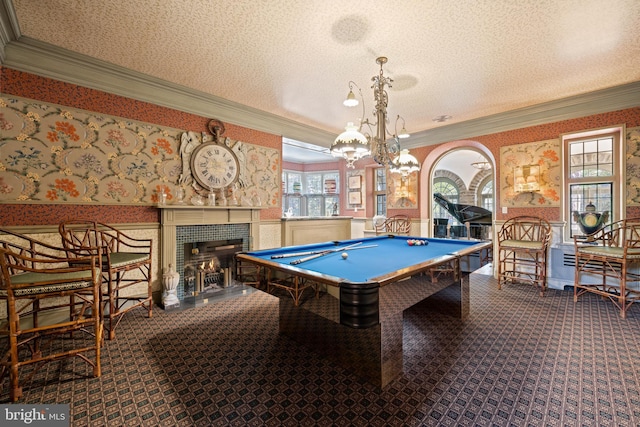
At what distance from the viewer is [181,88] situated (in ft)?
12.3

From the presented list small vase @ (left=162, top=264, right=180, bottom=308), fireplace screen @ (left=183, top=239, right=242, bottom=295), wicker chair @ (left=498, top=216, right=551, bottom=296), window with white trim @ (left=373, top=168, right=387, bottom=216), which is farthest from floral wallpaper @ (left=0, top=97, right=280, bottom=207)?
wicker chair @ (left=498, top=216, right=551, bottom=296)

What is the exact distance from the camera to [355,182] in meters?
7.56

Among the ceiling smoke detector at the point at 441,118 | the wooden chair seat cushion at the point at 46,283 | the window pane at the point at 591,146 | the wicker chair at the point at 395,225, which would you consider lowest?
the wooden chair seat cushion at the point at 46,283

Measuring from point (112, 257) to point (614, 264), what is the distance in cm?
643

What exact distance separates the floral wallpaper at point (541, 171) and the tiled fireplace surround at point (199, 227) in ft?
14.6

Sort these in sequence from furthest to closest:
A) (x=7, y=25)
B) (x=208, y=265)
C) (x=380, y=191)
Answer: (x=380, y=191) → (x=208, y=265) → (x=7, y=25)

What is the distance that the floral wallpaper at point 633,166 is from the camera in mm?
3785

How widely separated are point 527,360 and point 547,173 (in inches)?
143

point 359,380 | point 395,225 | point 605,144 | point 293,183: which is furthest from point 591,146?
point 293,183

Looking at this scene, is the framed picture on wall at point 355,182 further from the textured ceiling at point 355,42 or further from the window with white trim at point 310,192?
the textured ceiling at point 355,42

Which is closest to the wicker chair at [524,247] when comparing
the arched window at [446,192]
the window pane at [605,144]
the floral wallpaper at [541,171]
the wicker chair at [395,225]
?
the floral wallpaper at [541,171]

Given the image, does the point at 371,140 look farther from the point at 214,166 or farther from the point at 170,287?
the point at 170,287

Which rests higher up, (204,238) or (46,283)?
(204,238)

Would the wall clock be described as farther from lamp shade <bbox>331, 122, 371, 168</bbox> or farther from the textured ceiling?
lamp shade <bbox>331, 122, 371, 168</bbox>
